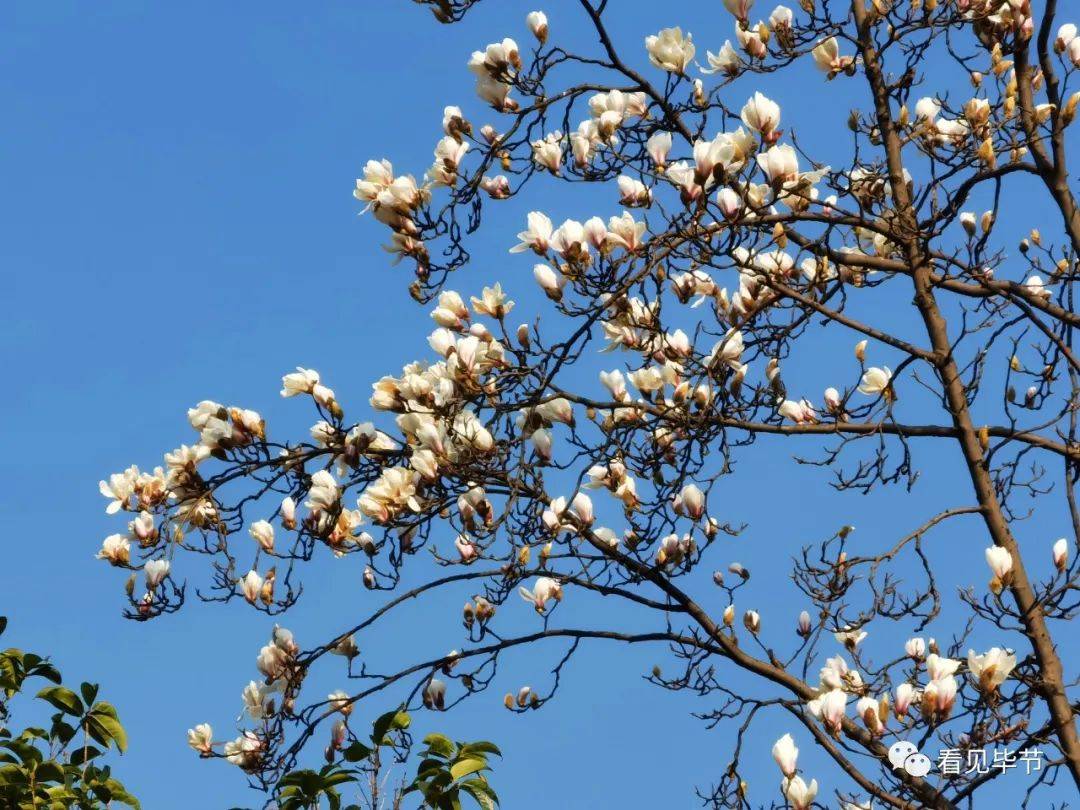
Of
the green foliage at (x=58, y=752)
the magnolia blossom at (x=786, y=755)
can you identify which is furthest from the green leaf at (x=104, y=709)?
the magnolia blossom at (x=786, y=755)

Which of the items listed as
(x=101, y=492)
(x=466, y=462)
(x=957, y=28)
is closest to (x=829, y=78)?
(x=957, y=28)

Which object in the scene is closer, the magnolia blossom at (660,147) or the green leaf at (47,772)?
the green leaf at (47,772)

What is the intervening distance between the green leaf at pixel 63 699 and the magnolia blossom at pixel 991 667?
9.50 feet

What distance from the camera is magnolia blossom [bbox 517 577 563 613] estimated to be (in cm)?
484

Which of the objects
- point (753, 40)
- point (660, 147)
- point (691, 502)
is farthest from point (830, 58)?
point (691, 502)

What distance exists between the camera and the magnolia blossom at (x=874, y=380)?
4879 millimetres

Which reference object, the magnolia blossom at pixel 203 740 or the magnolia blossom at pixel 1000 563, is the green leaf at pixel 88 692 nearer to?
the magnolia blossom at pixel 203 740

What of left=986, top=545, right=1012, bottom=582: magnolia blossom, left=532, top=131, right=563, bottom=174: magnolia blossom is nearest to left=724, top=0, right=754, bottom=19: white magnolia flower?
left=532, top=131, right=563, bottom=174: magnolia blossom

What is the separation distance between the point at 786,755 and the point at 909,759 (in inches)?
15.1

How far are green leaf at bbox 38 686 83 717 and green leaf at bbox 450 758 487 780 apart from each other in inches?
58.3

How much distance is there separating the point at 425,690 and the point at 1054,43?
3531 mm

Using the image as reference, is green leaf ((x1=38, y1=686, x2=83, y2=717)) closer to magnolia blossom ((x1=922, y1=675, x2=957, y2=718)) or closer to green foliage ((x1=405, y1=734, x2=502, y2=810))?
green foliage ((x1=405, y1=734, x2=502, y2=810))

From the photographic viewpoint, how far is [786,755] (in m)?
4.27

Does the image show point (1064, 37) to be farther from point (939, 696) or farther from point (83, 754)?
point (83, 754)
